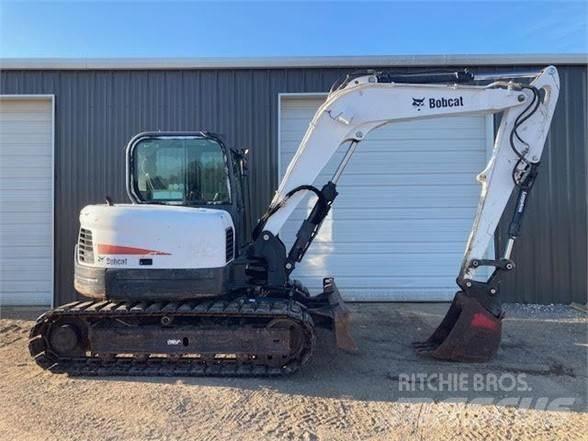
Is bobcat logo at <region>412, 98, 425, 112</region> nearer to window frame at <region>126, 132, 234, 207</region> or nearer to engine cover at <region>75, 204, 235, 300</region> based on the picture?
window frame at <region>126, 132, 234, 207</region>

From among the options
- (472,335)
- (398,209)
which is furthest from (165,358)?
(398,209)

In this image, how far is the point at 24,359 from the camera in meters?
5.91

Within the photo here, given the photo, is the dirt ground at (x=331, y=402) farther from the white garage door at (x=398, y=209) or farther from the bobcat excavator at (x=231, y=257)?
the white garage door at (x=398, y=209)

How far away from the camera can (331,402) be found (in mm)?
4523

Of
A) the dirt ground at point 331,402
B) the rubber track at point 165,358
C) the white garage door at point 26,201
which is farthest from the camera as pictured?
the white garage door at point 26,201

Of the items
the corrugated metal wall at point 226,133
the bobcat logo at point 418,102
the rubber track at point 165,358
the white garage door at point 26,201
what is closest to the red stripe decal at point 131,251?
the rubber track at point 165,358

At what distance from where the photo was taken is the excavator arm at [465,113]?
216 inches

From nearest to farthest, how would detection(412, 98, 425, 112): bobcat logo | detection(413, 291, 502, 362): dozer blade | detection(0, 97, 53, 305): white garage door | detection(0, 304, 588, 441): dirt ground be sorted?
detection(0, 304, 588, 441): dirt ground
detection(413, 291, 502, 362): dozer blade
detection(412, 98, 425, 112): bobcat logo
detection(0, 97, 53, 305): white garage door

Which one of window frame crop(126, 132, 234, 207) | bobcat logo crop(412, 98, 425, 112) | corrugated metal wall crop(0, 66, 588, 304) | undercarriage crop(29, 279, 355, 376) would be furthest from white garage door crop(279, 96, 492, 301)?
undercarriage crop(29, 279, 355, 376)

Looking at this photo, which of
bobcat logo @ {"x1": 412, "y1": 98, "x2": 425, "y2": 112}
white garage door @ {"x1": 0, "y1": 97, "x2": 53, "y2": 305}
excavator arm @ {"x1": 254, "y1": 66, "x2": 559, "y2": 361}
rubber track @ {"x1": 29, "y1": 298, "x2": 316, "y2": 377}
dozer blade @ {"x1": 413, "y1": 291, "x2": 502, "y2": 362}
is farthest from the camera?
white garage door @ {"x1": 0, "y1": 97, "x2": 53, "y2": 305}

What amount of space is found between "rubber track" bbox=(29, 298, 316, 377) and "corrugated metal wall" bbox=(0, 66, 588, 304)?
13.4 ft

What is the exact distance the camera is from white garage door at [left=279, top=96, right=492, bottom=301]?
9250 mm

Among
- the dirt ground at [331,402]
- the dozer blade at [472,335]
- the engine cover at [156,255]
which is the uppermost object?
the engine cover at [156,255]

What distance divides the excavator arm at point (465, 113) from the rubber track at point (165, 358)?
817 millimetres
